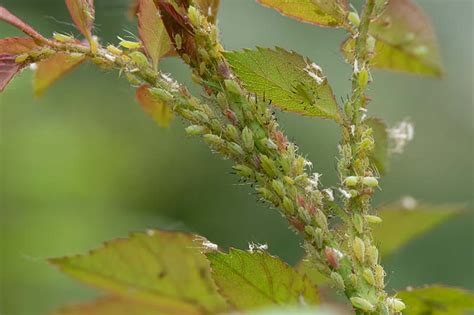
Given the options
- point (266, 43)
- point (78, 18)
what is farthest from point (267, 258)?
point (266, 43)

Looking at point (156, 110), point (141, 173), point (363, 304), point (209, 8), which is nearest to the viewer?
point (363, 304)

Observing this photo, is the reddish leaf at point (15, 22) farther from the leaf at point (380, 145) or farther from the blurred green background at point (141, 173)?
the blurred green background at point (141, 173)

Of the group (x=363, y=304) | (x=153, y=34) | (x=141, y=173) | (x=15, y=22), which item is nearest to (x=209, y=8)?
(x=153, y=34)

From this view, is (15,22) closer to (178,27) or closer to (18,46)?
(18,46)

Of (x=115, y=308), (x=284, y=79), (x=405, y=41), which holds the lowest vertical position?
(x=115, y=308)

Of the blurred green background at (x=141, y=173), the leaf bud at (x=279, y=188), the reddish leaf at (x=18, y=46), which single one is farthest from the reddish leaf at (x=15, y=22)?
the blurred green background at (x=141, y=173)

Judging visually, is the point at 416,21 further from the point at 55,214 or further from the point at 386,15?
the point at 55,214
